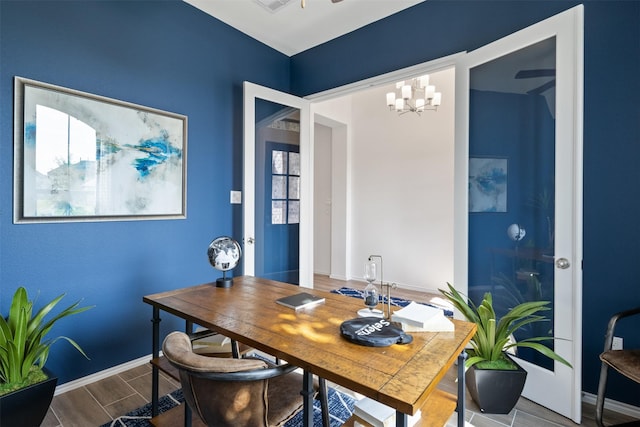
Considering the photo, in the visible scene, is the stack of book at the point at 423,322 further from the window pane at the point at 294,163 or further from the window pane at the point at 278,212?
the window pane at the point at 294,163

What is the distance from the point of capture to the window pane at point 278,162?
333cm

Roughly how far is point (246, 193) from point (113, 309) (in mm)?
1378

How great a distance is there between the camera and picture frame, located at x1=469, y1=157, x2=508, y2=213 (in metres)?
2.28

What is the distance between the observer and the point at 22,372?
5.37 feet

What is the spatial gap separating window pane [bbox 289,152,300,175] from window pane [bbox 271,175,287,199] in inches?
4.9

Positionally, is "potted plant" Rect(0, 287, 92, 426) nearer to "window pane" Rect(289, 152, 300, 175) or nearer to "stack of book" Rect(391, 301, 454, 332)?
"stack of book" Rect(391, 301, 454, 332)

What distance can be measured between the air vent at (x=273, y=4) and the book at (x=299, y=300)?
2.39 metres

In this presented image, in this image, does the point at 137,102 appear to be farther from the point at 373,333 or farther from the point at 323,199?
the point at 323,199

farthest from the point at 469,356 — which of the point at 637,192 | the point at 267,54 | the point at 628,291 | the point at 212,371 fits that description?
the point at 267,54

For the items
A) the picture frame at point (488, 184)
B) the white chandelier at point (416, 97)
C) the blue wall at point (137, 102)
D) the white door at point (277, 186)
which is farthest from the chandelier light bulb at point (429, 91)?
the blue wall at point (137, 102)

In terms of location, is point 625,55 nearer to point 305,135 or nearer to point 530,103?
point 530,103

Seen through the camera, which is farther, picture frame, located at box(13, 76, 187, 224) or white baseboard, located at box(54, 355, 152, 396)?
white baseboard, located at box(54, 355, 152, 396)

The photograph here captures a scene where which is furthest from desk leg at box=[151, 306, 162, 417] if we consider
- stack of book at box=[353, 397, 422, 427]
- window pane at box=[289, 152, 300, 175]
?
window pane at box=[289, 152, 300, 175]

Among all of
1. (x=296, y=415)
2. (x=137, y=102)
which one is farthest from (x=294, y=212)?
(x=296, y=415)
